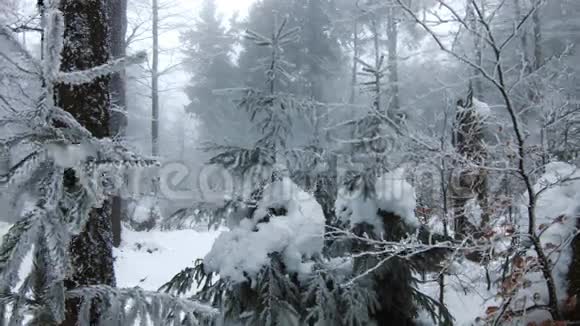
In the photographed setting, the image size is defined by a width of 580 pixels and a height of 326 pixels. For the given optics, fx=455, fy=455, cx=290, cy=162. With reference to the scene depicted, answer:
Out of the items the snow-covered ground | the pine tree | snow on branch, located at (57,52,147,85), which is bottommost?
the snow-covered ground

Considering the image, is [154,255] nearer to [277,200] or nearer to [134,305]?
[277,200]

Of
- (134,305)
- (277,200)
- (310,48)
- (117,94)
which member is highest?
(310,48)

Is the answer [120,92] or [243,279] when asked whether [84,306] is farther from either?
[120,92]

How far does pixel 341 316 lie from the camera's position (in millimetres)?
3975

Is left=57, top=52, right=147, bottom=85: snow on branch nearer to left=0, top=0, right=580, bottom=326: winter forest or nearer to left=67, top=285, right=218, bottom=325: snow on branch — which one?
left=0, top=0, right=580, bottom=326: winter forest

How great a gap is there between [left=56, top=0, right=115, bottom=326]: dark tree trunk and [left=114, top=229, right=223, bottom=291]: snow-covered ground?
4.83 m

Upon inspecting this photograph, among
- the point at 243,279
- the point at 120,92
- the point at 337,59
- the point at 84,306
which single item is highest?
the point at 337,59

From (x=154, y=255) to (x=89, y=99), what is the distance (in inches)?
373

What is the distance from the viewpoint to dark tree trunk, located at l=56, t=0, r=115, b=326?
311 cm

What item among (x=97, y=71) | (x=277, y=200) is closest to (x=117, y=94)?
(x=277, y=200)

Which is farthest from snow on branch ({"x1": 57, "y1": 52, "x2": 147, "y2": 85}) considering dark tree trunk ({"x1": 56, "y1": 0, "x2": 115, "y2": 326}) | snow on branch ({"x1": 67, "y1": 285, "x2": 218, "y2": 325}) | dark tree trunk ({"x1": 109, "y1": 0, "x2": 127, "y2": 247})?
dark tree trunk ({"x1": 109, "y1": 0, "x2": 127, "y2": 247})

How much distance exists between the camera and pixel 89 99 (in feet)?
10.6

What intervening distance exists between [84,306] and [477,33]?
123 inches

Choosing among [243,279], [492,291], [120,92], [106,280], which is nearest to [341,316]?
[243,279]
